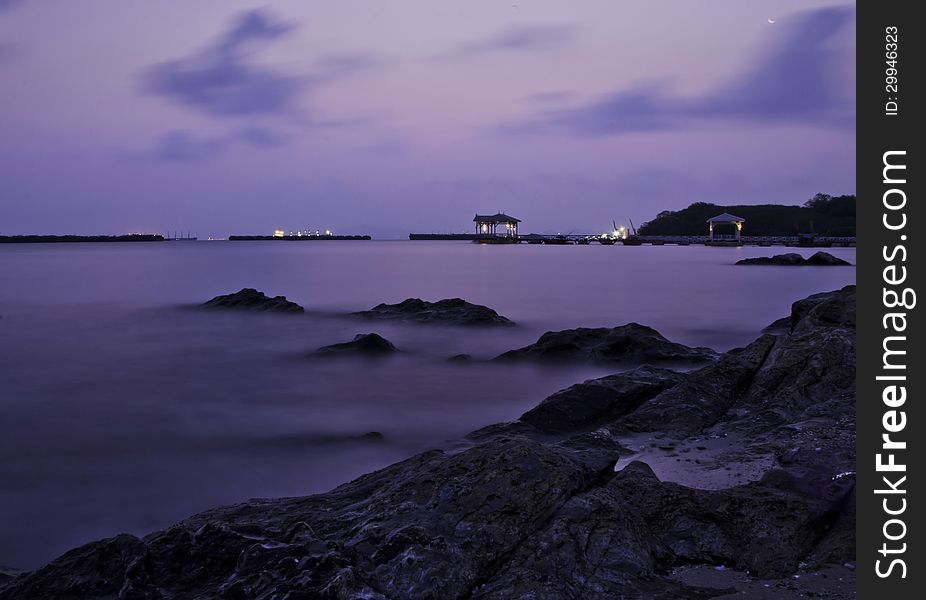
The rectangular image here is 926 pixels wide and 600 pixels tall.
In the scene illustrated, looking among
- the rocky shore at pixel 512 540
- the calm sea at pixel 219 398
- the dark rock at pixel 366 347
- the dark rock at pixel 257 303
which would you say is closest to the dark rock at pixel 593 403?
the calm sea at pixel 219 398

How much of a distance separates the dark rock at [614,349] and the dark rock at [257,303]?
11.7 meters

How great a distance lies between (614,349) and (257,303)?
1521 cm

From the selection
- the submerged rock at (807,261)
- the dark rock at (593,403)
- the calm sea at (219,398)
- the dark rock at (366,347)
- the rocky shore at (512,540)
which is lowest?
the calm sea at (219,398)

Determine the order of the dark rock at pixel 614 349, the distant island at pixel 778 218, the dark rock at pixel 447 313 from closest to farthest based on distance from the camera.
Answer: the dark rock at pixel 614 349, the dark rock at pixel 447 313, the distant island at pixel 778 218

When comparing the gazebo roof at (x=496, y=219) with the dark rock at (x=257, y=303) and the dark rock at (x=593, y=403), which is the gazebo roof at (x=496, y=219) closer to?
the dark rock at (x=257, y=303)

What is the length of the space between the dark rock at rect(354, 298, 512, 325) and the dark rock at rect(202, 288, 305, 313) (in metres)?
3.57

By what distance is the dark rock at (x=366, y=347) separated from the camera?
617 inches

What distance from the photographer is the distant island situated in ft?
499

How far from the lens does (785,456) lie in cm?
484

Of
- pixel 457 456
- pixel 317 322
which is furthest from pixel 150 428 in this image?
pixel 317 322

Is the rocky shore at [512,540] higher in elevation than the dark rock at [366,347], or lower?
higher

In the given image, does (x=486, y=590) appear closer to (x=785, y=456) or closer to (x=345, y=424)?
(x=785, y=456)

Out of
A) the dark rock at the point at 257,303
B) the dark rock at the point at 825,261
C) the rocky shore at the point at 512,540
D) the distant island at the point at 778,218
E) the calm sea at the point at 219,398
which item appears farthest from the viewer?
the distant island at the point at 778,218

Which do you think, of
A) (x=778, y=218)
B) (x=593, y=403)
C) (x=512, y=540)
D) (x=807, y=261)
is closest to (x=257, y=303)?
(x=593, y=403)
